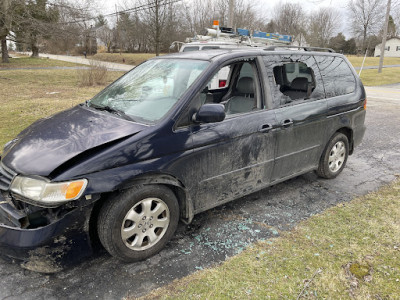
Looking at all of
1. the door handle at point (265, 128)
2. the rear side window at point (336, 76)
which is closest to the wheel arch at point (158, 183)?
the door handle at point (265, 128)

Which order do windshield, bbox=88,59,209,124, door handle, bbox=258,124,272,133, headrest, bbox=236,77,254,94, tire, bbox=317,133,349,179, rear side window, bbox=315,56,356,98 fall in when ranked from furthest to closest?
tire, bbox=317,133,349,179
rear side window, bbox=315,56,356,98
headrest, bbox=236,77,254,94
door handle, bbox=258,124,272,133
windshield, bbox=88,59,209,124

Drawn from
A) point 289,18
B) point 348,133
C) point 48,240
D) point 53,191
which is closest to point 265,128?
point 348,133

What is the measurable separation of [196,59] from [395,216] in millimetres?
2874

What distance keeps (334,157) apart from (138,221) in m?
3.14

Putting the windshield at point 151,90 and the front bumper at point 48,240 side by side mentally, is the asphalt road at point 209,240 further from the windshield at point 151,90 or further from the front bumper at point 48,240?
the windshield at point 151,90

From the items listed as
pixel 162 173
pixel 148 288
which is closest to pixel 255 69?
pixel 162 173

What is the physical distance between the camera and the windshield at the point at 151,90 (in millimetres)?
2887

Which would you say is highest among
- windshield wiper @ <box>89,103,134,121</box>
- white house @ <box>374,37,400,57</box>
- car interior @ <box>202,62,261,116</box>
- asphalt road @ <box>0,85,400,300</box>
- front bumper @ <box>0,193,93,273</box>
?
white house @ <box>374,37,400,57</box>

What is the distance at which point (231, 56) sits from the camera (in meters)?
3.21

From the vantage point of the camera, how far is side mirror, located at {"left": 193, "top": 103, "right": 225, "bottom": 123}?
274 cm

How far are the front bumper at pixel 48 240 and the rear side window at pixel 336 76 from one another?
11.2ft

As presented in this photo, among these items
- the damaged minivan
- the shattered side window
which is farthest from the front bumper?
the shattered side window

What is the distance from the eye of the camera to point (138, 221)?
8.51 ft

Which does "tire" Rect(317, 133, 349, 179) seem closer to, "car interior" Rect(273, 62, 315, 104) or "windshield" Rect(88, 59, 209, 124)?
"car interior" Rect(273, 62, 315, 104)
